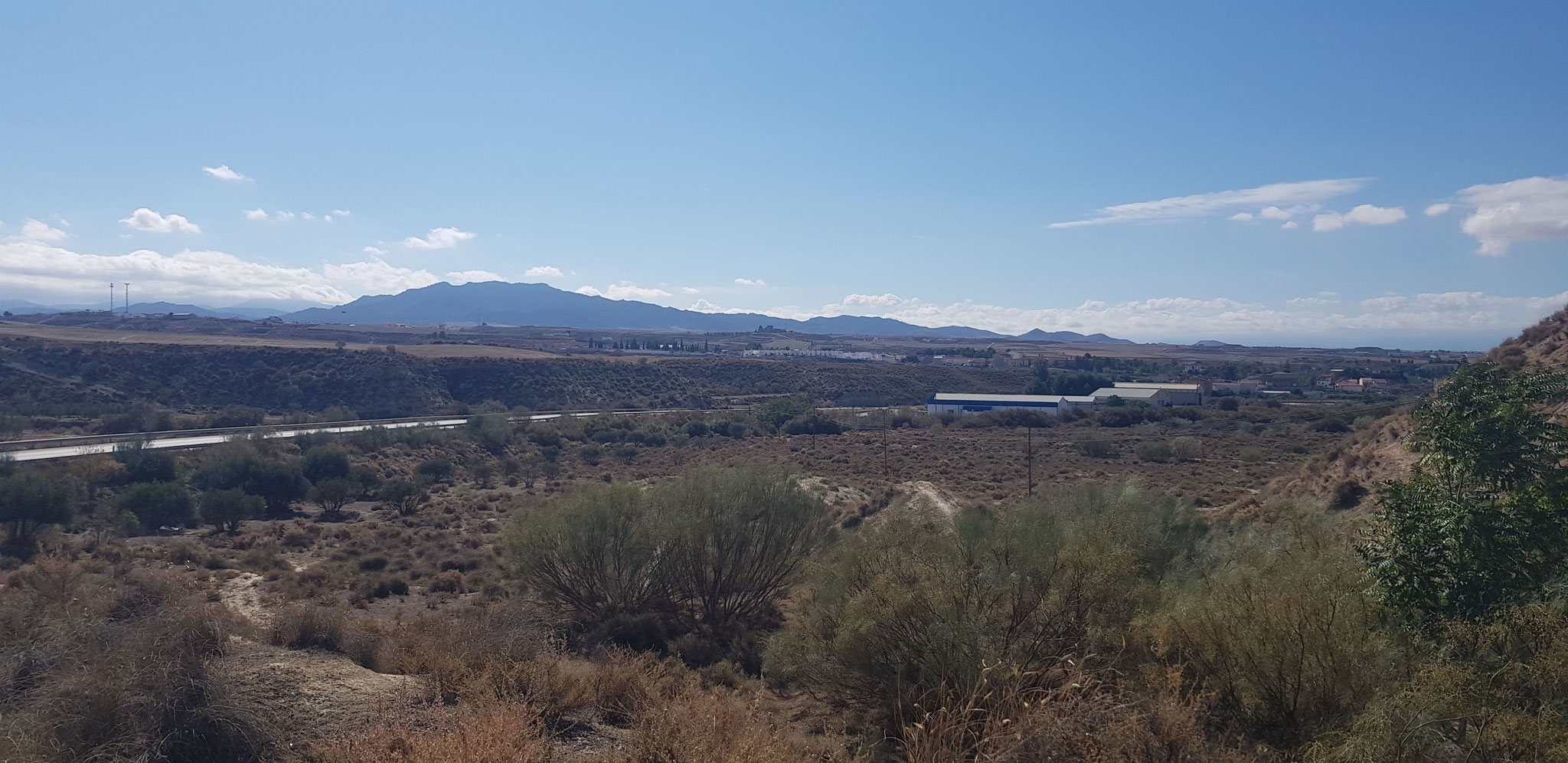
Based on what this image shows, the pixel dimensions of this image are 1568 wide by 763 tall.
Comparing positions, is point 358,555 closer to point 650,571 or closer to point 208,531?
point 208,531

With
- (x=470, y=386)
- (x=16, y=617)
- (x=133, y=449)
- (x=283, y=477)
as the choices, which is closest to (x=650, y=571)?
(x=16, y=617)

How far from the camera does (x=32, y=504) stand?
29.3 m

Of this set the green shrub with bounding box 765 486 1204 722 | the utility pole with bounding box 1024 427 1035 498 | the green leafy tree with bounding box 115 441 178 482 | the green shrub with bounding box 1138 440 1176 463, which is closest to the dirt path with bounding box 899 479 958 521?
the utility pole with bounding box 1024 427 1035 498

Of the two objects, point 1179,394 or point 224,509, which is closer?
point 224,509

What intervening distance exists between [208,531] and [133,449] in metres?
11.7

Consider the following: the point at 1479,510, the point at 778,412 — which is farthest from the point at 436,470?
the point at 1479,510

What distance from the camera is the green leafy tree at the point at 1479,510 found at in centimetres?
888

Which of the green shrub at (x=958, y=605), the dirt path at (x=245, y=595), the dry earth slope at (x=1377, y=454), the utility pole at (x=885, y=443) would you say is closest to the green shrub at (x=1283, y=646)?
the green shrub at (x=958, y=605)

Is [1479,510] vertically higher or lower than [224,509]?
higher

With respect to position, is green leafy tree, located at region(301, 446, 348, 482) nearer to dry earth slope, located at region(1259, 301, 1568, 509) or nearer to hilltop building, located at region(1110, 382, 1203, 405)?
dry earth slope, located at region(1259, 301, 1568, 509)

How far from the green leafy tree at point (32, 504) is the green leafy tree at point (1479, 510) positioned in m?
35.4

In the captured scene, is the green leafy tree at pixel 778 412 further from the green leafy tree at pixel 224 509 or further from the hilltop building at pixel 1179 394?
the green leafy tree at pixel 224 509

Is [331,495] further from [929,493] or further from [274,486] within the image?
[929,493]

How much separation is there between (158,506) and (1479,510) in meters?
37.8
